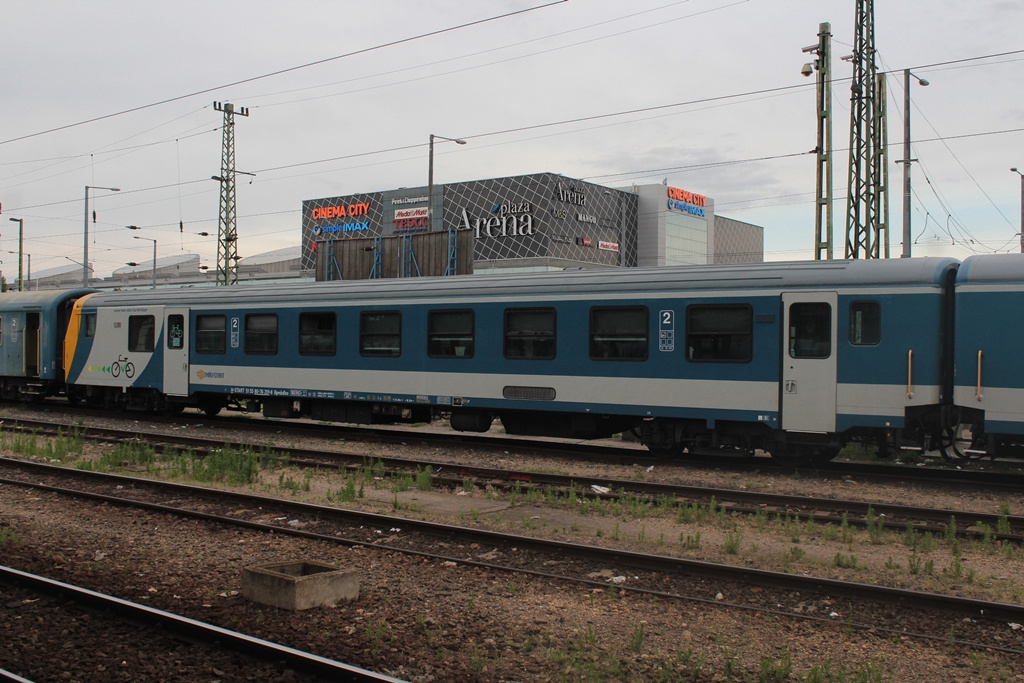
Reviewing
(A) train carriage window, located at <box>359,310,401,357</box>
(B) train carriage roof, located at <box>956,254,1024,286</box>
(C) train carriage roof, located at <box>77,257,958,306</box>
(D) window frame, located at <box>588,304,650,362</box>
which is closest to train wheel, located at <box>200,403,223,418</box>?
(C) train carriage roof, located at <box>77,257,958,306</box>

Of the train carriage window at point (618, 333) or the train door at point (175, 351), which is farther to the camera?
the train door at point (175, 351)

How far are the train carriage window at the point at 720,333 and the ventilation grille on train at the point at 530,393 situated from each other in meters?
2.48

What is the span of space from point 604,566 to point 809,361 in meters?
6.11

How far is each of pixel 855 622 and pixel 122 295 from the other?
18.9 m

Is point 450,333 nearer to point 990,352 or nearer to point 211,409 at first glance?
point 211,409

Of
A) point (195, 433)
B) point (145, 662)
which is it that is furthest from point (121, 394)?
point (145, 662)

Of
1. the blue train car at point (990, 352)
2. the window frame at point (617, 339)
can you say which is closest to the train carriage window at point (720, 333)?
the window frame at point (617, 339)

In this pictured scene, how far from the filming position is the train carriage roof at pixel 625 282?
12.2 m

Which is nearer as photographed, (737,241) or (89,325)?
(89,325)

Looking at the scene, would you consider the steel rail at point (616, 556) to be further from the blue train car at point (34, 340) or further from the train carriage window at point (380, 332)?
the blue train car at point (34, 340)

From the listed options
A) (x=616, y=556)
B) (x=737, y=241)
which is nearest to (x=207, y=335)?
(x=616, y=556)

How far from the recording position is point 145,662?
5.48 m

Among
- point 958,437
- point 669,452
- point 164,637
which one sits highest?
point 958,437

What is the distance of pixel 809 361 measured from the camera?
12.5 metres
